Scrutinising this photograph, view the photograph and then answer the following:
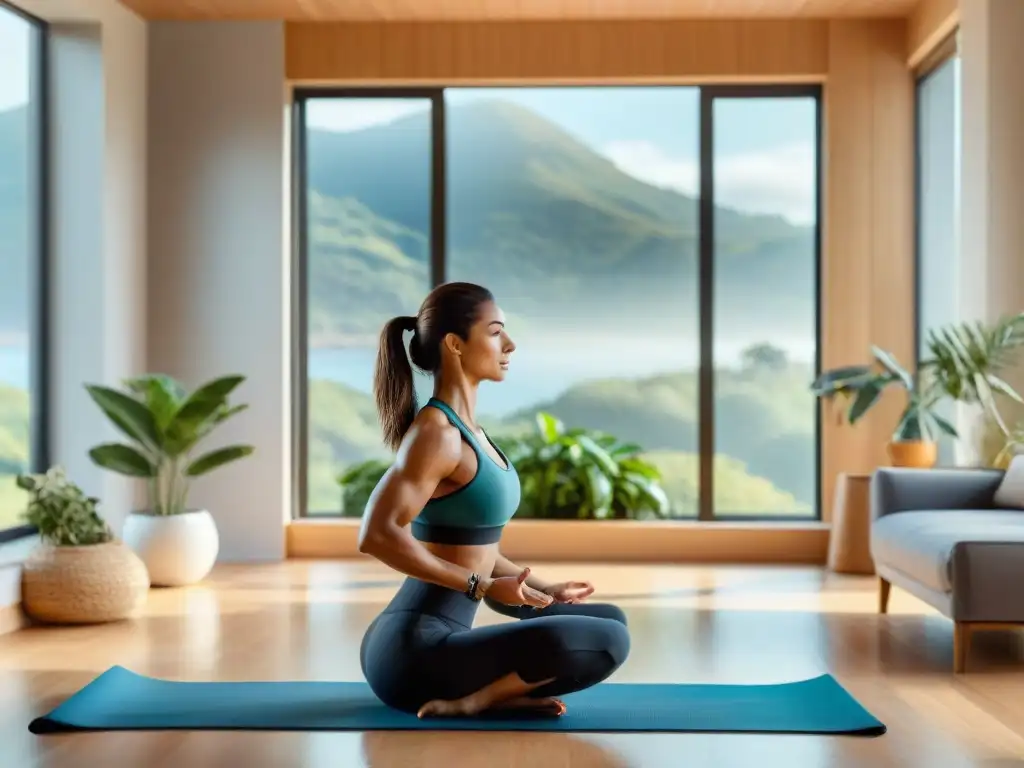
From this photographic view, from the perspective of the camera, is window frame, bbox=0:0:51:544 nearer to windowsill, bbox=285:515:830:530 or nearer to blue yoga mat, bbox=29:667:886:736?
windowsill, bbox=285:515:830:530

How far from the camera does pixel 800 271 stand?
7.40 meters

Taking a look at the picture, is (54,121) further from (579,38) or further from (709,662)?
(709,662)

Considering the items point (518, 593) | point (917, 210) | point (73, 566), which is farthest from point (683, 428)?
point (518, 593)

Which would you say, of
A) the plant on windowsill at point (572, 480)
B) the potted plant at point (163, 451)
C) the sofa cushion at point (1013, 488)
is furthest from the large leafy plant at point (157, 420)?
the sofa cushion at point (1013, 488)

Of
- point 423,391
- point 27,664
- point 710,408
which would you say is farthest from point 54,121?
point 710,408

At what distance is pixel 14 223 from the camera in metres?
6.29

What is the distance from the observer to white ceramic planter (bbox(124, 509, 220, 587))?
237 inches

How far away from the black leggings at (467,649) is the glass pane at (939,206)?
385 cm

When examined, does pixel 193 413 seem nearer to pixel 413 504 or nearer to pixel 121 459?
pixel 121 459

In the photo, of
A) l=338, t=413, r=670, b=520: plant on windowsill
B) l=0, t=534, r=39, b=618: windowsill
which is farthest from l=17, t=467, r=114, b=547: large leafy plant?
l=338, t=413, r=670, b=520: plant on windowsill

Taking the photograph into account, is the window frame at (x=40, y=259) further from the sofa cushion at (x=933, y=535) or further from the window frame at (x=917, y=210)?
the window frame at (x=917, y=210)

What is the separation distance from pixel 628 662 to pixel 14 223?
3740mm

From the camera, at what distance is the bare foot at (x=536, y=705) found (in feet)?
10.9

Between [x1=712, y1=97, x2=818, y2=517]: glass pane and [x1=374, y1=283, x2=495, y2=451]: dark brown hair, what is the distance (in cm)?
433
